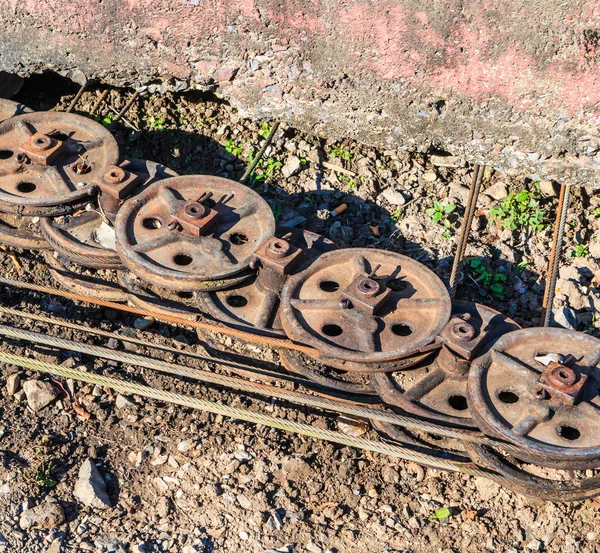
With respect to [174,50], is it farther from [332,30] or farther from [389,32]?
[389,32]

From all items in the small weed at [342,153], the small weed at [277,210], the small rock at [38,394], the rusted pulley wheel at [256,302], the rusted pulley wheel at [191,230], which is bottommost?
the small rock at [38,394]

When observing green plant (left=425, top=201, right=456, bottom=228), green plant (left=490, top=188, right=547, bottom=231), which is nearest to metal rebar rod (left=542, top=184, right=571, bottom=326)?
green plant (left=490, top=188, right=547, bottom=231)

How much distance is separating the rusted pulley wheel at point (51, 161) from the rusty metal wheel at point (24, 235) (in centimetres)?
14

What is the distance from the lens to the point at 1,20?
6.53 m

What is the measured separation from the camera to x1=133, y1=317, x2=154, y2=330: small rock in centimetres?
575

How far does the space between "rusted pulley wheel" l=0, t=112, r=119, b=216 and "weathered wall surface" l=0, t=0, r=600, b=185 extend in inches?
39.2

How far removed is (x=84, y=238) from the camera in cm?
534

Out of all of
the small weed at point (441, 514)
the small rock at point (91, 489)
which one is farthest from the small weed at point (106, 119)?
the small weed at point (441, 514)

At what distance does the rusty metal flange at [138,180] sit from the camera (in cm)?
534

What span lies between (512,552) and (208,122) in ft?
13.6

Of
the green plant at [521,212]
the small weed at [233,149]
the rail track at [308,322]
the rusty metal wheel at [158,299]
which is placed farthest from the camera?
the small weed at [233,149]

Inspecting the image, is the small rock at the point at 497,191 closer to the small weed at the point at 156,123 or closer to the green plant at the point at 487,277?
the green plant at the point at 487,277

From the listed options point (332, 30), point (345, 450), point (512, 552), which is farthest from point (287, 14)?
point (512, 552)

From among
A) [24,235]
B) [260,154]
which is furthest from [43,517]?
[260,154]
